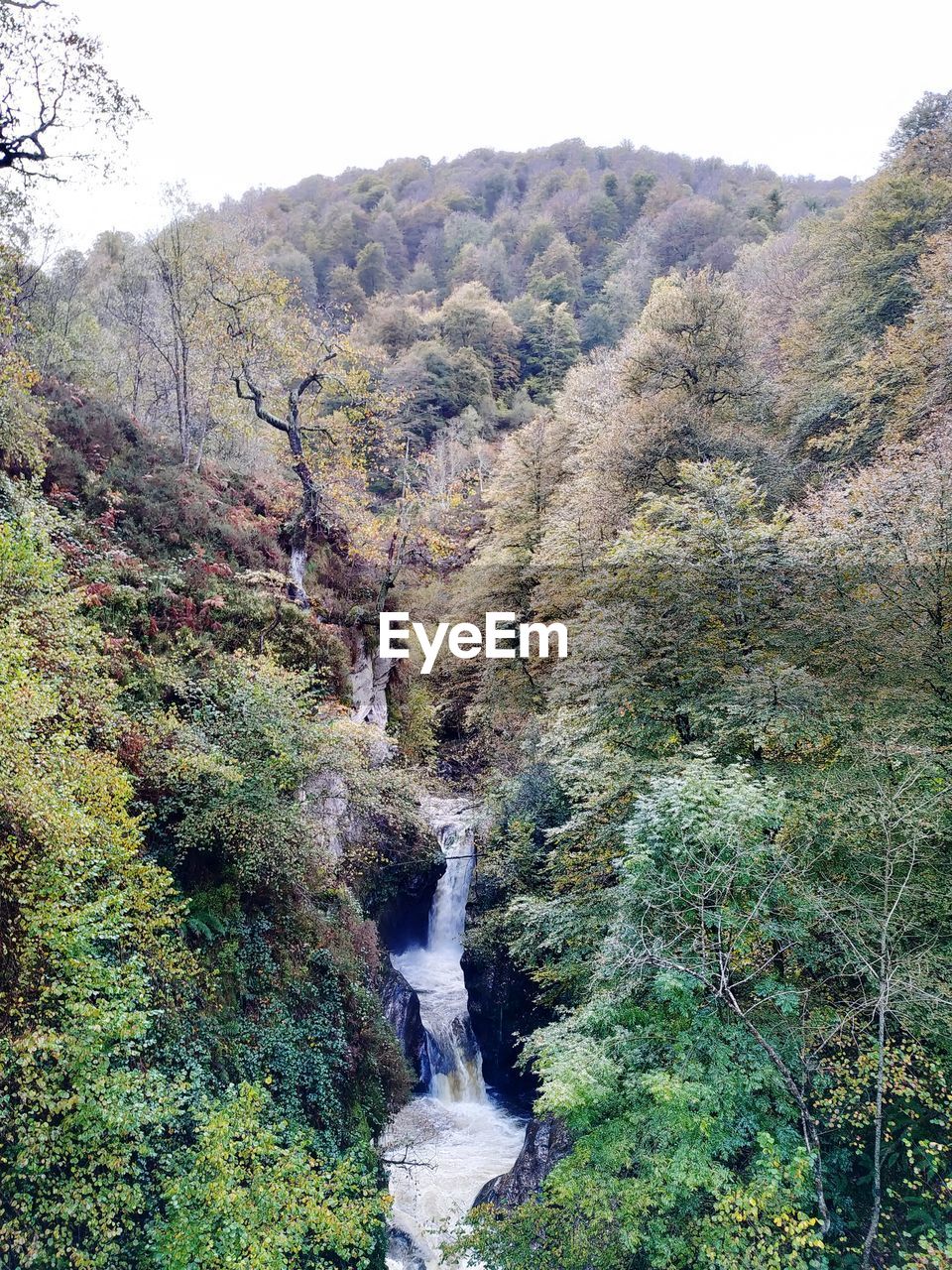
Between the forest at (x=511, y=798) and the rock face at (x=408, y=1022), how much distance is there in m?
0.40

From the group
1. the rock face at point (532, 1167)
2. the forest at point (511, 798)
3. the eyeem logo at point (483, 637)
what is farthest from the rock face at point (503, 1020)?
the eyeem logo at point (483, 637)

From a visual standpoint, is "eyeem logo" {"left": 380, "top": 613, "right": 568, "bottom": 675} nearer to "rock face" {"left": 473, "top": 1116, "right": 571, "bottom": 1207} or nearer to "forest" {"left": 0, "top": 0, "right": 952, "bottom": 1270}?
"forest" {"left": 0, "top": 0, "right": 952, "bottom": 1270}

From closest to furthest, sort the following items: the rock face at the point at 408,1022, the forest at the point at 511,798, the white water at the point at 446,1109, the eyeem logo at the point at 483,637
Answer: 1. the forest at the point at 511,798
2. the white water at the point at 446,1109
3. the rock face at the point at 408,1022
4. the eyeem logo at the point at 483,637

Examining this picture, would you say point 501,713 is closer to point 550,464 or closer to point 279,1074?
point 550,464

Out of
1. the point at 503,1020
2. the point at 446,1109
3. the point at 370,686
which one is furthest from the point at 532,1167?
the point at 370,686

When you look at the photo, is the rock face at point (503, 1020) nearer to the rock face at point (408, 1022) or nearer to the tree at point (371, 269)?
the rock face at point (408, 1022)

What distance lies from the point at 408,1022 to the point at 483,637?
10657 millimetres

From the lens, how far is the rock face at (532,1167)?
9828mm

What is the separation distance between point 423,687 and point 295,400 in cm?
953

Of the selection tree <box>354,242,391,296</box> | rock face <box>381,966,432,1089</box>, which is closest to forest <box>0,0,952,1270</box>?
rock face <box>381,966,432,1089</box>

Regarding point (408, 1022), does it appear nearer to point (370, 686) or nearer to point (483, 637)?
point (370, 686)

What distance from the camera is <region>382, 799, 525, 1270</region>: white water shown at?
11.3 meters

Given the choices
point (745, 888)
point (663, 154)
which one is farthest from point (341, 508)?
point (663, 154)

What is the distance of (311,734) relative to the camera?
9.84 meters
